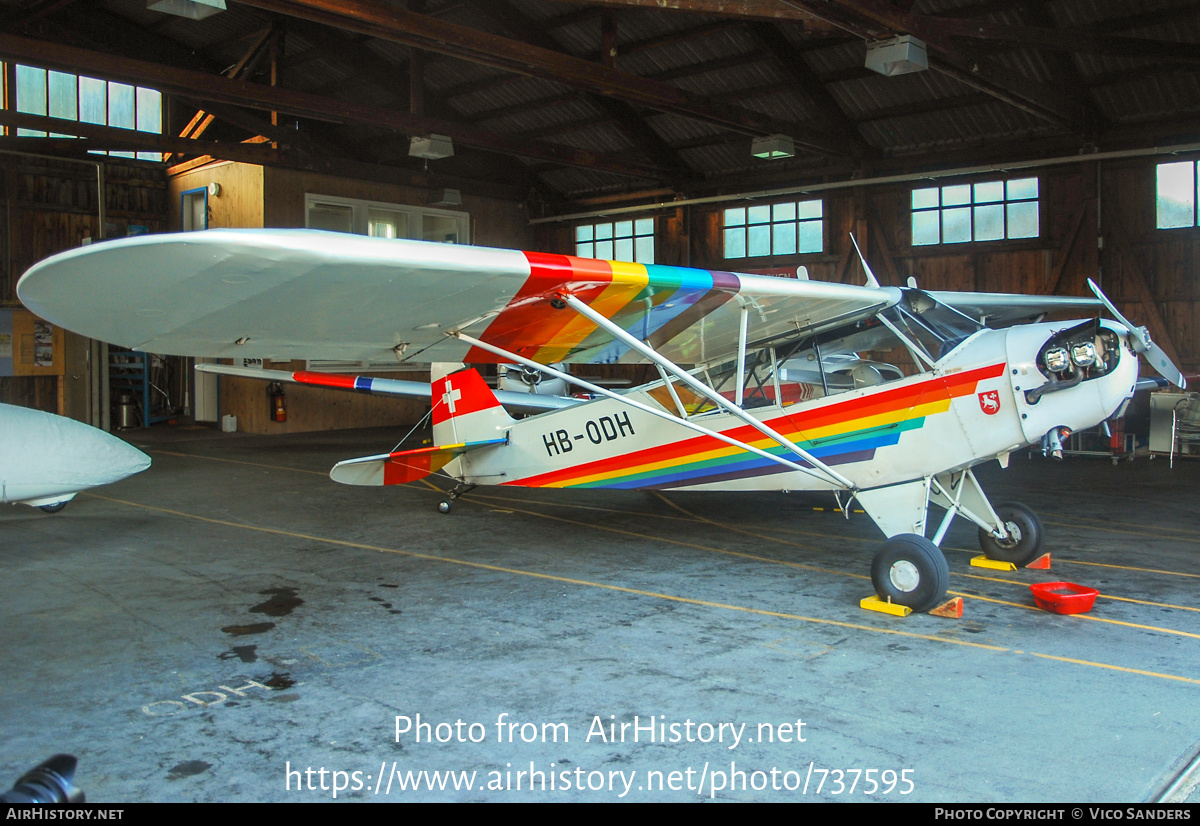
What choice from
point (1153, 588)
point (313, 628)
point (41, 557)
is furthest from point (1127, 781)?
point (41, 557)

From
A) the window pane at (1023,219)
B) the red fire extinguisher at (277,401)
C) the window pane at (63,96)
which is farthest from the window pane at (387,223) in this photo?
the window pane at (1023,219)

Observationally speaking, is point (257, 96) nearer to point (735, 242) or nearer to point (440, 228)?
point (440, 228)

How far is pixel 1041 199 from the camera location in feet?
52.1

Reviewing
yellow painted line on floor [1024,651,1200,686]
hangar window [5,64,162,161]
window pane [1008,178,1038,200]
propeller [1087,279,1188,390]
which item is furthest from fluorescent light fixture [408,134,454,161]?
yellow painted line on floor [1024,651,1200,686]

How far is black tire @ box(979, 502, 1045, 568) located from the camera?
20.6 feet

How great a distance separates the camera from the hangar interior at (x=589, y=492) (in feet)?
12.0

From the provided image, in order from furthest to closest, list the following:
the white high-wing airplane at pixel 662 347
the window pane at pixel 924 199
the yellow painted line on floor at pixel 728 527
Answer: the window pane at pixel 924 199 → the yellow painted line on floor at pixel 728 527 → the white high-wing airplane at pixel 662 347

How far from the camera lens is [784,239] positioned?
63.0 feet

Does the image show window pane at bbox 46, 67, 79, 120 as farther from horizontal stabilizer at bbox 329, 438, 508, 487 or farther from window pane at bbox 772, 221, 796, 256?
window pane at bbox 772, 221, 796, 256

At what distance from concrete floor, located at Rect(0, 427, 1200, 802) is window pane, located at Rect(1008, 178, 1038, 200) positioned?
9693 mm

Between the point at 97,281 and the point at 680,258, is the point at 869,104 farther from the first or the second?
the point at 97,281

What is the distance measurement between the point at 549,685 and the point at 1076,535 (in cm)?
591

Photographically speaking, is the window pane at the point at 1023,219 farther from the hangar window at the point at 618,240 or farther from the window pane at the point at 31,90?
the window pane at the point at 31,90

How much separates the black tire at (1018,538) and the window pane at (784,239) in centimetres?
1344
